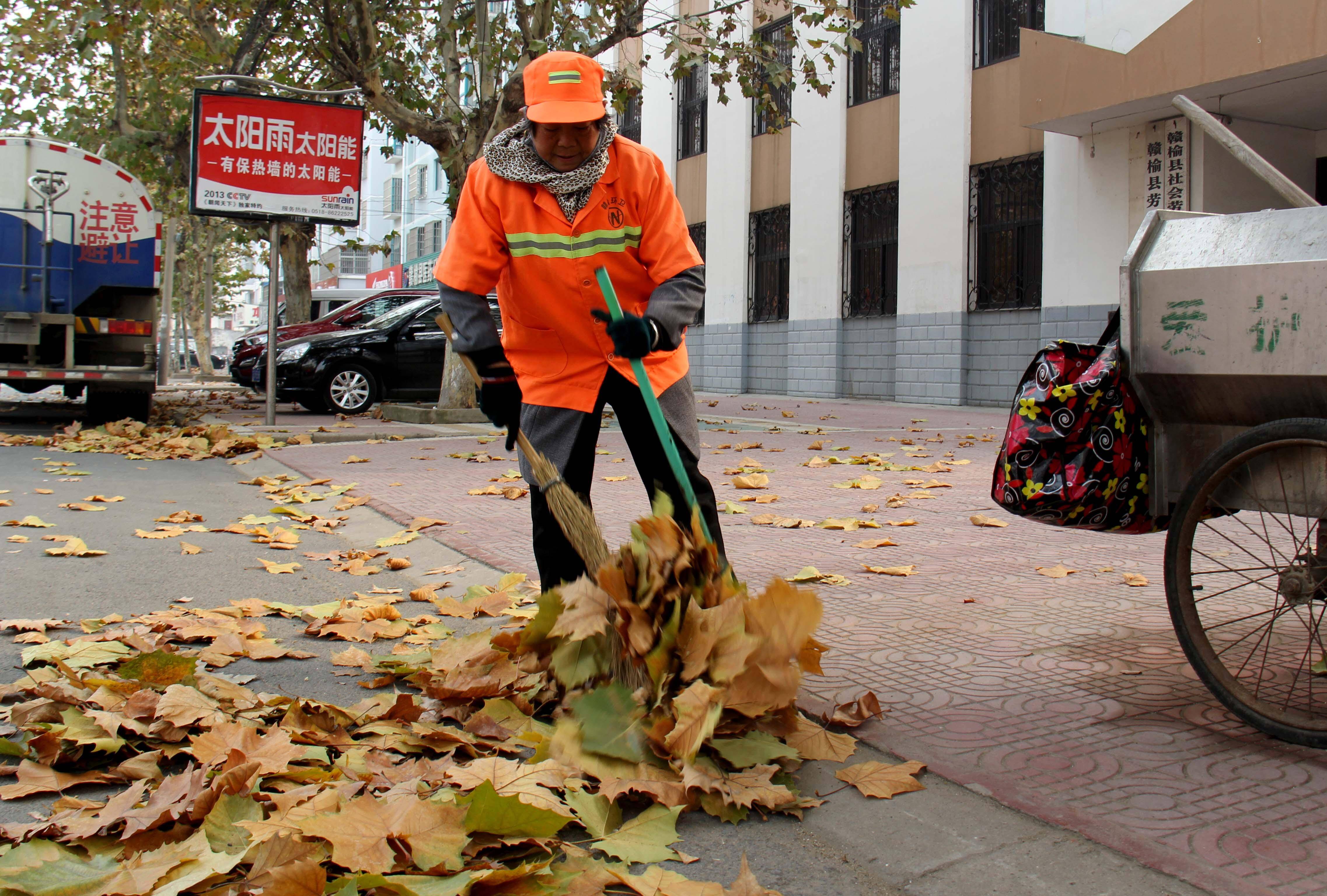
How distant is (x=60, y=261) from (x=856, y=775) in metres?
11.7

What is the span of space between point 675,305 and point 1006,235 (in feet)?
46.0

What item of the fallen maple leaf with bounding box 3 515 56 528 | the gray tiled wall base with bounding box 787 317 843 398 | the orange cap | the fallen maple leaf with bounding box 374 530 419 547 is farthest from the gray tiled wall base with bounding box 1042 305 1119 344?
the orange cap

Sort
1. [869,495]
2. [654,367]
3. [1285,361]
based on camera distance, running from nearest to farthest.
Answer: [1285,361] < [654,367] < [869,495]

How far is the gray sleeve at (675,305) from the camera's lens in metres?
2.95

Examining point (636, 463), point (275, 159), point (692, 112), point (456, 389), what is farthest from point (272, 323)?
point (692, 112)

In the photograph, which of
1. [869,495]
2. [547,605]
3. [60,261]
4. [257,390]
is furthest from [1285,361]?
[257,390]

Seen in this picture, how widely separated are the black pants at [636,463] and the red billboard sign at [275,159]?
384 inches

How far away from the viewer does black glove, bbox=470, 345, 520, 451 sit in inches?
124

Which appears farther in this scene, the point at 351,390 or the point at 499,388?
the point at 351,390

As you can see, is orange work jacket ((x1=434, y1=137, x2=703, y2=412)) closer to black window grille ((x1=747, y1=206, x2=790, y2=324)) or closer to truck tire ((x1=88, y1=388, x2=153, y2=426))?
truck tire ((x1=88, y1=388, x2=153, y2=426))

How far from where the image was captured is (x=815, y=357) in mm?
19594

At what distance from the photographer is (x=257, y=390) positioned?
16.7 metres

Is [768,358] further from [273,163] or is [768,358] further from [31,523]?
[31,523]

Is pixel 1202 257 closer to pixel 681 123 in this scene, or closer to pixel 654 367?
pixel 654 367
